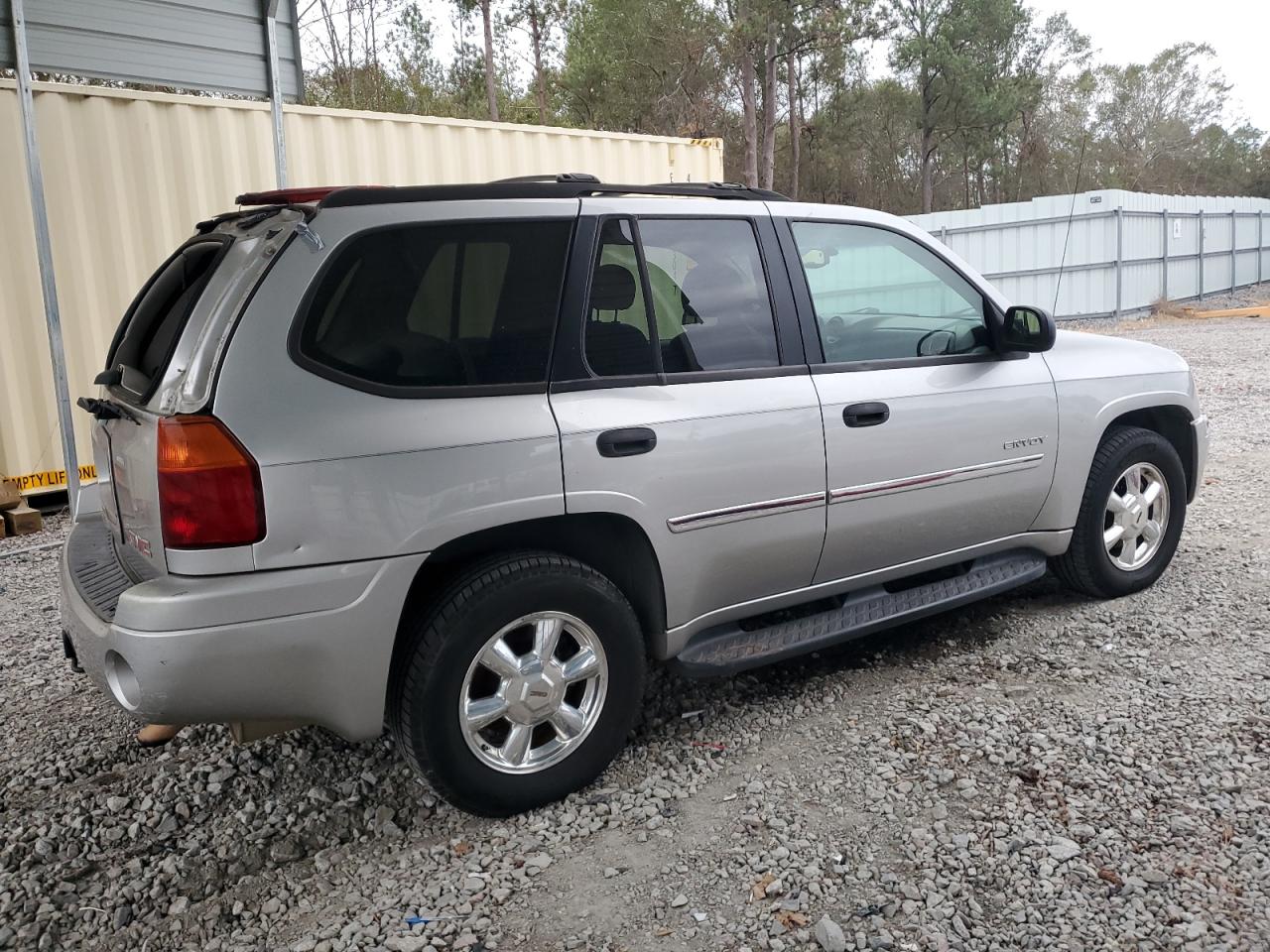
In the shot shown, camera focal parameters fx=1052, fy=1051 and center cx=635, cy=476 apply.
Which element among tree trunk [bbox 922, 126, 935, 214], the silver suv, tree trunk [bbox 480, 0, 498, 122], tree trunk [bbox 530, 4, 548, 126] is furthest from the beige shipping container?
tree trunk [bbox 922, 126, 935, 214]

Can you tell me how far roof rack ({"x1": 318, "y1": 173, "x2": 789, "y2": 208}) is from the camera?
288 cm

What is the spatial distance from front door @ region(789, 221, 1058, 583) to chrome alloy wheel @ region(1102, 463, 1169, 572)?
22.6 inches

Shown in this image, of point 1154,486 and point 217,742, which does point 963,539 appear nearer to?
point 1154,486

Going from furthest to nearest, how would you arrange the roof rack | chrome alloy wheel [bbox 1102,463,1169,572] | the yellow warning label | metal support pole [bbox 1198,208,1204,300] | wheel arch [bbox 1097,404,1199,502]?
metal support pole [bbox 1198,208,1204,300], the yellow warning label, wheel arch [bbox 1097,404,1199,502], chrome alloy wheel [bbox 1102,463,1169,572], the roof rack

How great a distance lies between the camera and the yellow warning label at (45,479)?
7555mm

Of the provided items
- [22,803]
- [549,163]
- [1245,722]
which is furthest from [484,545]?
[549,163]

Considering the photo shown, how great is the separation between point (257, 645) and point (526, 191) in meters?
1.49

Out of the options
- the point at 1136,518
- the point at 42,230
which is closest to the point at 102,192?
the point at 42,230

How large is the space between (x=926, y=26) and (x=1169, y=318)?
741 inches

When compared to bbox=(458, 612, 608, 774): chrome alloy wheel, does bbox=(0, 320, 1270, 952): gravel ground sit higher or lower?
lower

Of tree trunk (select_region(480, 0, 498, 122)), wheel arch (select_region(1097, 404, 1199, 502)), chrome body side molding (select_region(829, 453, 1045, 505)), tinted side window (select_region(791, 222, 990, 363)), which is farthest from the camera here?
tree trunk (select_region(480, 0, 498, 122))

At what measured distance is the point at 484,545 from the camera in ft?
9.79

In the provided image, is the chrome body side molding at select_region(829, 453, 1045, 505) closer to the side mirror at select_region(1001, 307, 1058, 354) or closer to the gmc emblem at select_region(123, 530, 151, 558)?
the side mirror at select_region(1001, 307, 1058, 354)

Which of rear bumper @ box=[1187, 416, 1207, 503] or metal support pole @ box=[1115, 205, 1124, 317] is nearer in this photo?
rear bumper @ box=[1187, 416, 1207, 503]
